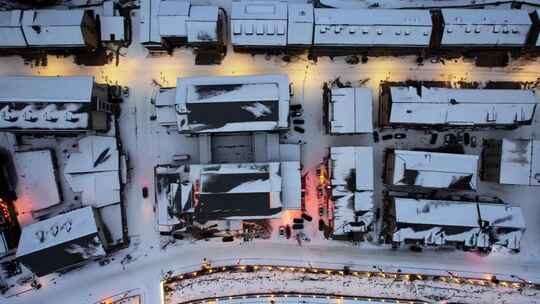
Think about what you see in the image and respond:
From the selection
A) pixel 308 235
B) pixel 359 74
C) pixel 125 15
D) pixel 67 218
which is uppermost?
pixel 125 15

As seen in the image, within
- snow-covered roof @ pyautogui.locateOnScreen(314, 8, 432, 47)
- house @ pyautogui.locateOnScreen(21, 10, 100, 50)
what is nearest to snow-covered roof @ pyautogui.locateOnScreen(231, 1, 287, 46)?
snow-covered roof @ pyautogui.locateOnScreen(314, 8, 432, 47)

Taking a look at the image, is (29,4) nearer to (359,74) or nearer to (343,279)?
(359,74)

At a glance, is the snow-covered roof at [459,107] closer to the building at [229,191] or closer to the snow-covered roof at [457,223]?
the snow-covered roof at [457,223]

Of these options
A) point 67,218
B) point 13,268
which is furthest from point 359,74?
point 13,268

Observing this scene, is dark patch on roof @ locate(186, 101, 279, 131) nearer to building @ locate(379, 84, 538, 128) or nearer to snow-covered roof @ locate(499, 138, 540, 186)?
building @ locate(379, 84, 538, 128)

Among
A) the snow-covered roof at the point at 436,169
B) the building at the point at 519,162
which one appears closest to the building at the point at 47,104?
the snow-covered roof at the point at 436,169
